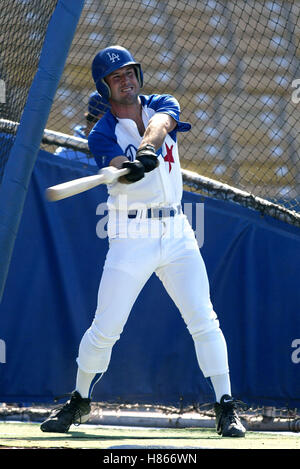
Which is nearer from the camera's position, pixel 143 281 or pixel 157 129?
pixel 157 129

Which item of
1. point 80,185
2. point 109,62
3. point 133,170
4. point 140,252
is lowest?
point 140,252

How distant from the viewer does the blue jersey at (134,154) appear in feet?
11.5

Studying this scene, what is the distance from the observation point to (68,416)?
362 cm

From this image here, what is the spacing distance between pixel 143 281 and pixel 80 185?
35.8 inches

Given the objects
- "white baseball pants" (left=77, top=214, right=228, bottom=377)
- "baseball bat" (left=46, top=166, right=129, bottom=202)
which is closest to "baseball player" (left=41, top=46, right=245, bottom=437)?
"white baseball pants" (left=77, top=214, right=228, bottom=377)

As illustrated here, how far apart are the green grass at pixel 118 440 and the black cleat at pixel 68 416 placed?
0.05m

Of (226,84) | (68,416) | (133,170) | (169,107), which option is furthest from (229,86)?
(133,170)

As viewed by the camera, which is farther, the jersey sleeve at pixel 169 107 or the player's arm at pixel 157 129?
the jersey sleeve at pixel 169 107

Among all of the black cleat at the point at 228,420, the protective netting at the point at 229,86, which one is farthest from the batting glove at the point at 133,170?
the protective netting at the point at 229,86

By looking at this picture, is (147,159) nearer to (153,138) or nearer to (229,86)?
(153,138)

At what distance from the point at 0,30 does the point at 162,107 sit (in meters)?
0.79

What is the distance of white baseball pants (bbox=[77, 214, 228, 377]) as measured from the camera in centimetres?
347

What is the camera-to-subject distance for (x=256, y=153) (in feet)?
25.9

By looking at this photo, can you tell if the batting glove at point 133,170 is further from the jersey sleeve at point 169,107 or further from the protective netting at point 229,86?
the protective netting at point 229,86
